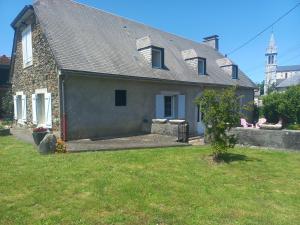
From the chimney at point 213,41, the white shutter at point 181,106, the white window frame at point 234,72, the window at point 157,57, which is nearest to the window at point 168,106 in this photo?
the white shutter at point 181,106

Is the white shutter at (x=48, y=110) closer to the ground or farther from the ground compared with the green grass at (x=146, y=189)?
farther from the ground

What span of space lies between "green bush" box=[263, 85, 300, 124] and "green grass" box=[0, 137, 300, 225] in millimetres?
10180

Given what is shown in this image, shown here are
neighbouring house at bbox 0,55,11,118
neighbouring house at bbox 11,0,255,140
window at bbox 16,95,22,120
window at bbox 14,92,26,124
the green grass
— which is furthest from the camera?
neighbouring house at bbox 0,55,11,118

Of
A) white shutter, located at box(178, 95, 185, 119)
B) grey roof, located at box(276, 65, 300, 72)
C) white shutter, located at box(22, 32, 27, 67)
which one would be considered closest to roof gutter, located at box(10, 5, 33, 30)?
white shutter, located at box(22, 32, 27, 67)

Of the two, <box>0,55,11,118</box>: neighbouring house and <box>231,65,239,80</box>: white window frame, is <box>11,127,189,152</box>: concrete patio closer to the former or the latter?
<box>0,55,11,118</box>: neighbouring house

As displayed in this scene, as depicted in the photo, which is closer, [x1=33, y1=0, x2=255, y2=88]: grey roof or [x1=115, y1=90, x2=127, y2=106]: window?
[x1=33, y1=0, x2=255, y2=88]: grey roof

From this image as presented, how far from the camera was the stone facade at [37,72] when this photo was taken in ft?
36.9

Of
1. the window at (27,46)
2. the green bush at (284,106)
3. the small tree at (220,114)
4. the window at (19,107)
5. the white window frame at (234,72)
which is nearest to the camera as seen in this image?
the small tree at (220,114)

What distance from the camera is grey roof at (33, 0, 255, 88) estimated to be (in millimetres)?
11414

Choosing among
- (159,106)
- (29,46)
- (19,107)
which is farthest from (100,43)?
(19,107)

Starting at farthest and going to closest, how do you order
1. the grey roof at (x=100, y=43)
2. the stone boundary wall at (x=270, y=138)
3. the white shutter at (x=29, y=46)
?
the white shutter at (x=29, y=46) < the grey roof at (x=100, y=43) < the stone boundary wall at (x=270, y=138)

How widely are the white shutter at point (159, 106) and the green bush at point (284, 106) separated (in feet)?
28.6

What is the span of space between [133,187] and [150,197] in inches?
24.4

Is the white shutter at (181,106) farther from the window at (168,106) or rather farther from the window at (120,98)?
the window at (120,98)
